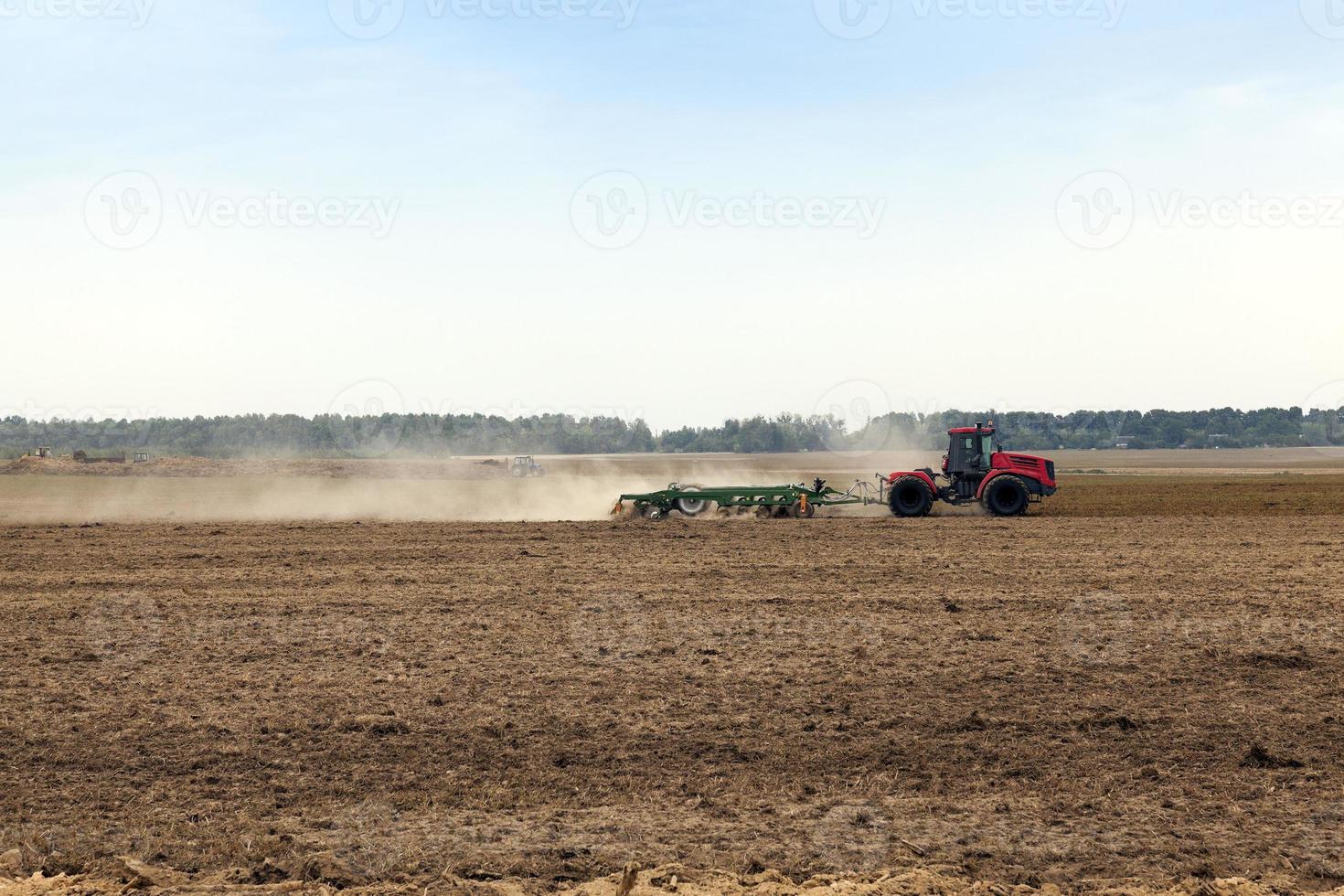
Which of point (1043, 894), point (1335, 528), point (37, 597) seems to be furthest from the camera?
point (1335, 528)

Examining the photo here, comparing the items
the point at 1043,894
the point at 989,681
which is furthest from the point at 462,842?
the point at 989,681

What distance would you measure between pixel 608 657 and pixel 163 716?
458cm

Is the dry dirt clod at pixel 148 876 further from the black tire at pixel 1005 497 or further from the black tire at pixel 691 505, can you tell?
the black tire at pixel 1005 497

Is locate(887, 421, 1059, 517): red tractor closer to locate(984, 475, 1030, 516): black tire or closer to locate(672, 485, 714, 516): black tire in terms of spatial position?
locate(984, 475, 1030, 516): black tire

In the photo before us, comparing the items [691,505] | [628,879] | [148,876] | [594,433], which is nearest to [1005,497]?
[691,505]

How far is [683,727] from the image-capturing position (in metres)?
9.45

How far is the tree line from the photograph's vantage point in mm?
123312

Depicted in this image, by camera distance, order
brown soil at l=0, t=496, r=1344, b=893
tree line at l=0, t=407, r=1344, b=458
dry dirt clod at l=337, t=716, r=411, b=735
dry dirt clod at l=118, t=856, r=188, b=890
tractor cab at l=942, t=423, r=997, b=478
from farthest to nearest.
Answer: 1. tree line at l=0, t=407, r=1344, b=458
2. tractor cab at l=942, t=423, r=997, b=478
3. dry dirt clod at l=337, t=716, r=411, b=735
4. brown soil at l=0, t=496, r=1344, b=893
5. dry dirt clod at l=118, t=856, r=188, b=890

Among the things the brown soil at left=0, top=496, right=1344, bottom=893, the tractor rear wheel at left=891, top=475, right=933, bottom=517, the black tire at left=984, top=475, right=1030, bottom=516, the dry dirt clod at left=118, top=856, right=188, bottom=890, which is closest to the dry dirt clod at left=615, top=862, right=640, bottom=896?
the brown soil at left=0, top=496, right=1344, bottom=893

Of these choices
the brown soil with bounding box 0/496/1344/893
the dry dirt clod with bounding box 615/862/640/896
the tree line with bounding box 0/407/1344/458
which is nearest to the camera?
the dry dirt clod with bounding box 615/862/640/896

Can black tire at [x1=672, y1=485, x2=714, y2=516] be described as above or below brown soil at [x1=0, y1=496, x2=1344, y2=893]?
above

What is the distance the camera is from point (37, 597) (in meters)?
16.6

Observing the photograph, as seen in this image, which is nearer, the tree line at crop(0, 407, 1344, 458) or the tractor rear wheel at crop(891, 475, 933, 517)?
the tractor rear wheel at crop(891, 475, 933, 517)

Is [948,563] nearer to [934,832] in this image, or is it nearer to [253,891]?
[934,832]
